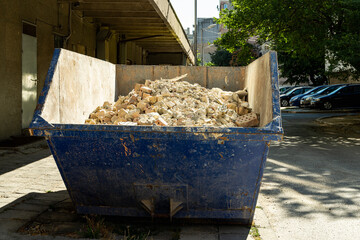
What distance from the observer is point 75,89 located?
4.23 metres

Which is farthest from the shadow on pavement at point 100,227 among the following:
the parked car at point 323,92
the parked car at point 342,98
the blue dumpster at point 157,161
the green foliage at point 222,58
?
the green foliage at point 222,58

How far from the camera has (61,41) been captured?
11383 mm

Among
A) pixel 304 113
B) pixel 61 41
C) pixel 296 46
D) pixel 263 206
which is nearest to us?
pixel 263 206

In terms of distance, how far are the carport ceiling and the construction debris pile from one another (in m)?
4.77

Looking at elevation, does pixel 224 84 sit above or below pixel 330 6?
below

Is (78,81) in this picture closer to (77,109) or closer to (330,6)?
(77,109)

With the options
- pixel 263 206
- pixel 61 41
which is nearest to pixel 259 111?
pixel 263 206

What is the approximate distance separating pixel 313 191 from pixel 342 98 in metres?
19.4

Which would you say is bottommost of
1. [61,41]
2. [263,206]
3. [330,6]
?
[263,206]

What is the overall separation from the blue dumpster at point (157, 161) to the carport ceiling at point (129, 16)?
6294 millimetres

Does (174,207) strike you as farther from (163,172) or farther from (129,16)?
(129,16)

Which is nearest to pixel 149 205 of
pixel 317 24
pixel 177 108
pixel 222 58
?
pixel 177 108

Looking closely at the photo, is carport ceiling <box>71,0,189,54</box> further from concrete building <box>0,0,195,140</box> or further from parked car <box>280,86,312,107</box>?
parked car <box>280,86,312,107</box>

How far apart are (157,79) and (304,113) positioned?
58.4 feet
